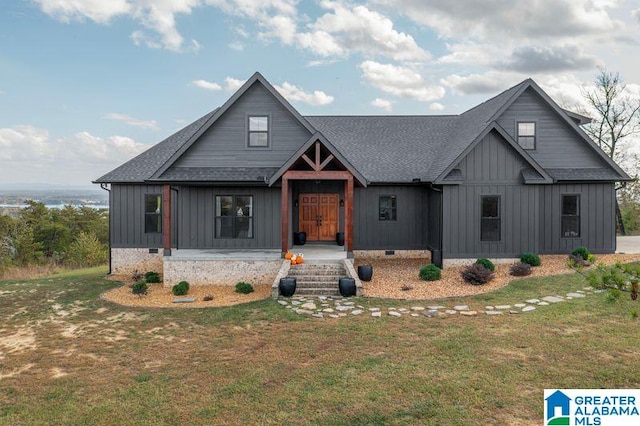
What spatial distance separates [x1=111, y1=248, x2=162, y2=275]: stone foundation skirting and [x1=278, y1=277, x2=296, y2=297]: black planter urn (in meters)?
8.22

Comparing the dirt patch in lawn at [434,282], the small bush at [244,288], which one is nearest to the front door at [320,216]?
the dirt patch in lawn at [434,282]

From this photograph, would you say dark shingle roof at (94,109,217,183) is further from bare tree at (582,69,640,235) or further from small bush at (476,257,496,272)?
bare tree at (582,69,640,235)

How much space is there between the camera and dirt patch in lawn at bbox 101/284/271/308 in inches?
451

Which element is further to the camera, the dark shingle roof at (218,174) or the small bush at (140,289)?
the dark shingle roof at (218,174)

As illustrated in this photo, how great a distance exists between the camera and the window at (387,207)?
18.2 m

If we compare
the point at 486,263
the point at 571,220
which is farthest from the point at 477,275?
the point at 571,220

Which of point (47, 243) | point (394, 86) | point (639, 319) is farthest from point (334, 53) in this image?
point (47, 243)

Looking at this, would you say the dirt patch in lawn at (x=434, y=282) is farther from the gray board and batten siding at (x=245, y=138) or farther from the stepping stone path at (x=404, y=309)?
the gray board and batten siding at (x=245, y=138)

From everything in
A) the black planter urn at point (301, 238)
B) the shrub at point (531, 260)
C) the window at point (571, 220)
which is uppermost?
the window at point (571, 220)

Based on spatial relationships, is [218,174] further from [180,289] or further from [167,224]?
[180,289]

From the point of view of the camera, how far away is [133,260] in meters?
17.1

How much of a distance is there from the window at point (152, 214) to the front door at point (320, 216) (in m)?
6.54

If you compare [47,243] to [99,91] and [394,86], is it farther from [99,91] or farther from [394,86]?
[394,86]

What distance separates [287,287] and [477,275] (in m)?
6.39
